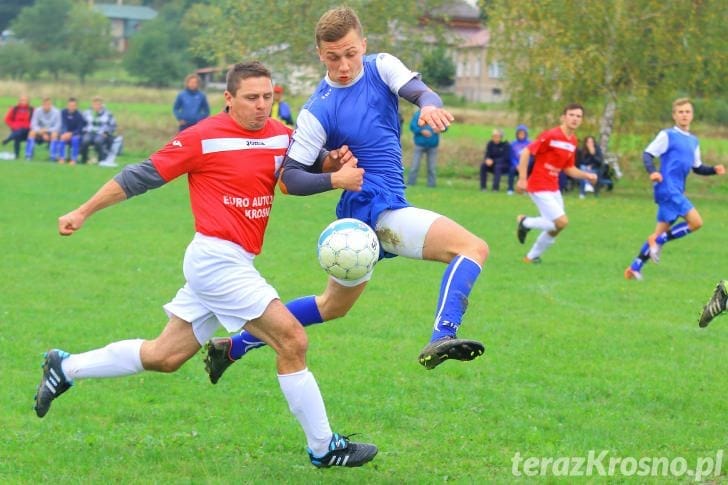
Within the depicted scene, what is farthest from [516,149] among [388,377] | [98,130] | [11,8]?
[11,8]

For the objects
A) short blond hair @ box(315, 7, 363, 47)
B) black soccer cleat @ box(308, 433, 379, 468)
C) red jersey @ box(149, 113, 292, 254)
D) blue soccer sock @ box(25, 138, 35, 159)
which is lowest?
blue soccer sock @ box(25, 138, 35, 159)

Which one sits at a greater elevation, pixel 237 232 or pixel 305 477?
pixel 237 232

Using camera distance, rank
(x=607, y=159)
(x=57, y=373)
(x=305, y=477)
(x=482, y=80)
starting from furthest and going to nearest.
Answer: (x=482, y=80), (x=607, y=159), (x=57, y=373), (x=305, y=477)

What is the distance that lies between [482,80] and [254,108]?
252ft

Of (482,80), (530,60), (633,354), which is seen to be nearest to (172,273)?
(633,354)

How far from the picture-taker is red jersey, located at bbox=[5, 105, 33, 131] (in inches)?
1141

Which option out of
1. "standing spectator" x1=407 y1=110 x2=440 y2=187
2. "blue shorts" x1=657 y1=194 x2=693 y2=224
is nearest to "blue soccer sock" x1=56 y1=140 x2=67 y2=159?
"standing spectator" x1=407 y1=110 x2=440 y2=187

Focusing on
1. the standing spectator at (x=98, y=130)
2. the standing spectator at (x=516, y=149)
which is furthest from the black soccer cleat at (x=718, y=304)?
the standing spectator at (x=98, y=130)

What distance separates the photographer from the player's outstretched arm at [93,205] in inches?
228

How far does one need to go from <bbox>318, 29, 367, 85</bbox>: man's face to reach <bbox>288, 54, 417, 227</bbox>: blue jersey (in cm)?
8

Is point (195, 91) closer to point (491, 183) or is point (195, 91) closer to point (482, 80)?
point (491, 183)

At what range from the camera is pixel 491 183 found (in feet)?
90.4

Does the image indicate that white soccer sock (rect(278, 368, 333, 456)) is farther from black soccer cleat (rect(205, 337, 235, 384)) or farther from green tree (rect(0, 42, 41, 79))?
green tree (rect(0, 42, 41, 79))

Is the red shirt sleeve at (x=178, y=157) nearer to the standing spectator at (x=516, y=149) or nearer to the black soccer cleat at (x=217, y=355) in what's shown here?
the black soccer cleat at (x=217, y=355)
